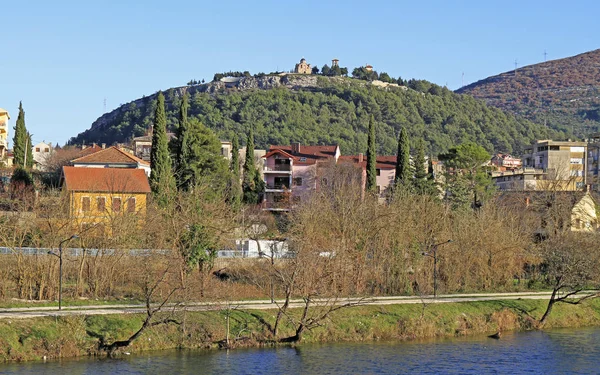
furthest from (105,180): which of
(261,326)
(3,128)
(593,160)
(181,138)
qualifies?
(593,160)

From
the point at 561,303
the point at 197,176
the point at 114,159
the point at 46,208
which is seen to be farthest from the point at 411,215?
the point at 114,159

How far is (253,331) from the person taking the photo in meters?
51.4

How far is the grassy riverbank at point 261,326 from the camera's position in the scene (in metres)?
44.8

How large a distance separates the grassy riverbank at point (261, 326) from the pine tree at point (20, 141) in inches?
1947

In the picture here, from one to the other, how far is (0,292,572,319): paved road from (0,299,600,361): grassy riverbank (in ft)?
2.44

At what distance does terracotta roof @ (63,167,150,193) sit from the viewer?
73.1 m

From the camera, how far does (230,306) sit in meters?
53.2

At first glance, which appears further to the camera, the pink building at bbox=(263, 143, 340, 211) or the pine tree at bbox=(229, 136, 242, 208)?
the pink building at bbox=(263, 143, 340, 211)

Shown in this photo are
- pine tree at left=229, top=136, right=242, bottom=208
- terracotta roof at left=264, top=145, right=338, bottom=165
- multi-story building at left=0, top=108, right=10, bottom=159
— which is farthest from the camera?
multi-story building at left=0, top=108, right=10, bottom=159

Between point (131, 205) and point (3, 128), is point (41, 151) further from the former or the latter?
point (131, 205)

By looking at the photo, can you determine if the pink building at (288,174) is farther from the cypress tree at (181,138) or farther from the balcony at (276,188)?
the cypress tree at (181,138)

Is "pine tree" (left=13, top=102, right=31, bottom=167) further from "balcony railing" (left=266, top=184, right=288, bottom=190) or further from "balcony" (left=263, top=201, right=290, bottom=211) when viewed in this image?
"balcony railing" (left=266, top=184, right=288, bottom=190)

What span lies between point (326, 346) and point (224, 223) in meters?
17.1

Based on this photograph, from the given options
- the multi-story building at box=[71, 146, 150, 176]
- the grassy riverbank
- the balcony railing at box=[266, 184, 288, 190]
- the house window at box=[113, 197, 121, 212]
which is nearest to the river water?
the grassy riverbank
